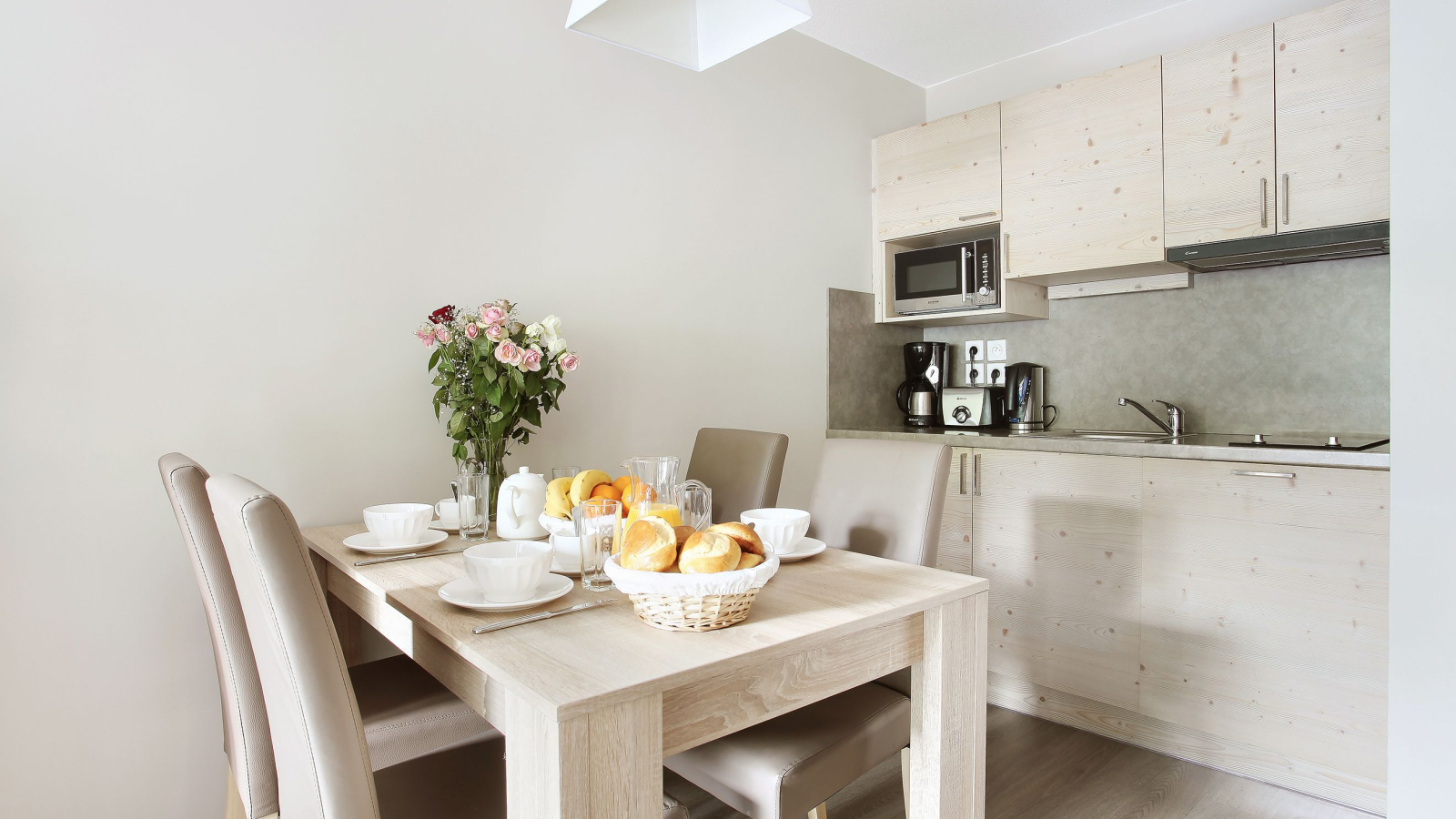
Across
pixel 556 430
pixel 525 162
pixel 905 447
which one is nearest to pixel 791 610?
pixel 905 447

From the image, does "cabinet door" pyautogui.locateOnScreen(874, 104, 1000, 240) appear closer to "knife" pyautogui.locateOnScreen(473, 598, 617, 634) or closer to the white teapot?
the white teapot

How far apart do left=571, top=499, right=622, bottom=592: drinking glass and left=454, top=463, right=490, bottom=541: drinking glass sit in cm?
46

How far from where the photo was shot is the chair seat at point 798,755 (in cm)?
125

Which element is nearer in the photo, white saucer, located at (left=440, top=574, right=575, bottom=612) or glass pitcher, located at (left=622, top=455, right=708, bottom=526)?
white saucer, located at (left=440, top=574, right=575, bottom=612)

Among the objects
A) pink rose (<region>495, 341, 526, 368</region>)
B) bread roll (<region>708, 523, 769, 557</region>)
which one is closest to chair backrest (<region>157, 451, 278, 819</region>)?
pink rose (<region>495, 341, 526, 368</region>)

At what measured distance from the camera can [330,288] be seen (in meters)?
1.95

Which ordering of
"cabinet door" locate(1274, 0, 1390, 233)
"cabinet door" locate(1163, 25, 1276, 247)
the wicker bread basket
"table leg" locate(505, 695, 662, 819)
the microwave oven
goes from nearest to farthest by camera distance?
"table leg" locate(505, 695, 662, 819), the wicker bread basket, "cabinet door" locate(1274, 0, 1390, 233), "cabinet door" locate(1163, 25, 1276, 247), the microwave oven

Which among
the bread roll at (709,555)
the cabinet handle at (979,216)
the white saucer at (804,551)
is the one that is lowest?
the white saucer at (804,551)

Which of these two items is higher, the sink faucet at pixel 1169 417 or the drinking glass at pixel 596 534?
the sink faucet at pixel 1169 417

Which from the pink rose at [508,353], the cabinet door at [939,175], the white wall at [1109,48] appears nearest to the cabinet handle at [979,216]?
the cabinet door at [939,175]

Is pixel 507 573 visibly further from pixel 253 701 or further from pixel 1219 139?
pixel 1219 139

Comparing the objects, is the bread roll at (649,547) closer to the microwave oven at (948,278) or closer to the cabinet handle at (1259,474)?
the cabinet handle at (1259,474)

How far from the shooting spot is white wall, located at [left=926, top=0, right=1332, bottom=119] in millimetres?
2656

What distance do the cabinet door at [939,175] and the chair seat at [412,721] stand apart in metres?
2.43
